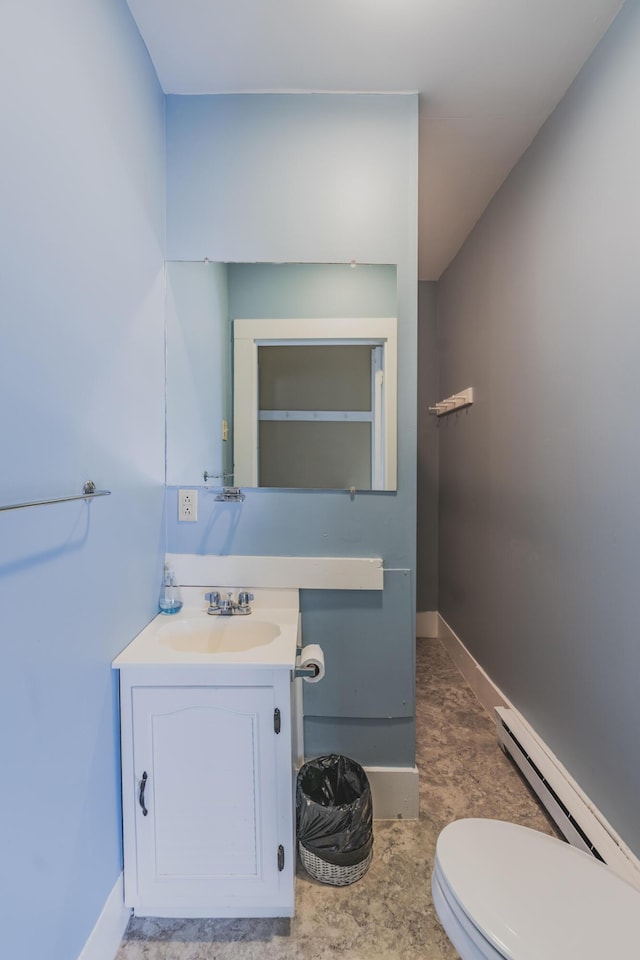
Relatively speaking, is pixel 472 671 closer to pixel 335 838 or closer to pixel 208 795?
pixel 335 838

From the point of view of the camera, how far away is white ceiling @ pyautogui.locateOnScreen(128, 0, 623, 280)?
1244 millimetres

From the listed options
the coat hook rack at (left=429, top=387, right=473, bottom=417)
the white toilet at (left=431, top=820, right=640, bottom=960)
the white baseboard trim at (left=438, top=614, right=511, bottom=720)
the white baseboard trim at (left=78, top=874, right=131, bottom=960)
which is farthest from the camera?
the coat hook rack at (left=429, top=387, right=473, bottom=417)

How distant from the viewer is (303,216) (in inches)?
60.5

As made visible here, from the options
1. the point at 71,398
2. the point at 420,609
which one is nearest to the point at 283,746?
the point at 71,398

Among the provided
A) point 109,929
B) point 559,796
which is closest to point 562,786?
point 559,796

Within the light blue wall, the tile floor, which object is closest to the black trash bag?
the tile floor

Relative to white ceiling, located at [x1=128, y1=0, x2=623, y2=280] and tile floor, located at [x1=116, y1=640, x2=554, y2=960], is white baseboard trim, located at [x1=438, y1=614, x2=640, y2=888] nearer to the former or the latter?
tile floor, located at [x1=116, y1=640, x2=554, y2=960]

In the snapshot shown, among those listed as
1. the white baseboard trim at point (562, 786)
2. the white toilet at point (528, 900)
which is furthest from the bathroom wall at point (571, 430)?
the white toilet at point (528, 900)

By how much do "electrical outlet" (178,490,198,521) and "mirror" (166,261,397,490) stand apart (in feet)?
0.14

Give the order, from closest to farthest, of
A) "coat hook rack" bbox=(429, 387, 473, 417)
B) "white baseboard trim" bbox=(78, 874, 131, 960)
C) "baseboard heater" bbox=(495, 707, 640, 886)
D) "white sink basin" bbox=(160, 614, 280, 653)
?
"white baseboard trim" bbox=(78, 874, 131, 960) → "baseboard heater" bbox=(495, 707, 640, 886) → "white sink basin" bbox=(160, 614, 280, 653) → "coat hook rack" bbox=(429, 387, 473, 417)

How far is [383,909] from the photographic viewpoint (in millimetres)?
1233

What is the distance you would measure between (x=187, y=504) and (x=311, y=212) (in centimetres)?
115

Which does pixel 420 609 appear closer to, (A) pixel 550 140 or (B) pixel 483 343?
(B) pixel 483 343

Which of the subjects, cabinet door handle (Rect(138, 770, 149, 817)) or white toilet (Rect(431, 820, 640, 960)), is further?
cabinet door handle (Rect(138, 770, 149, 817))
